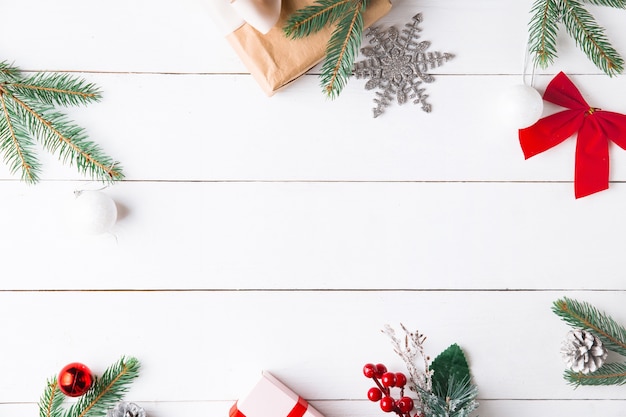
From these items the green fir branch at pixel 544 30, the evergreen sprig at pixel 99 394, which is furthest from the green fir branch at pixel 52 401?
the green fir branch at pixel 544 30

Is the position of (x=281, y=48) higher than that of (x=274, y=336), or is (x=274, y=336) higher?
(x=281, y=48)

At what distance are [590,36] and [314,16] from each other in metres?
0.47

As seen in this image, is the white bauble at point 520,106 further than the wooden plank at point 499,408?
No

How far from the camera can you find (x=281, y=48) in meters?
0.91

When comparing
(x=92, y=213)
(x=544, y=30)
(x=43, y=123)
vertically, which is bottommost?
(x=92, y=213)

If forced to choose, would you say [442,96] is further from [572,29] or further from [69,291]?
[69,291]

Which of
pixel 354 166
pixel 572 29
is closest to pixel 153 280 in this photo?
pixel 354 166

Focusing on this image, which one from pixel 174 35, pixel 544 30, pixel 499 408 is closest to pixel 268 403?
pixel 499 408

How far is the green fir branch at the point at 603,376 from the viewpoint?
3.21 ft

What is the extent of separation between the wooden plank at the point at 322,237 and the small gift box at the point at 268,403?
176 mm

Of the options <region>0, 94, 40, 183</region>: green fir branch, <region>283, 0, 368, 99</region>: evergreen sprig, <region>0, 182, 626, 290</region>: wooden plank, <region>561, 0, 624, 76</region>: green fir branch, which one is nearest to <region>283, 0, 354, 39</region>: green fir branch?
<region>283, 0, 368, 99</region>: evergreen sprig

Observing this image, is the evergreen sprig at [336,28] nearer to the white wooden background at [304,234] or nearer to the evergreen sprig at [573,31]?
the white wooden background at [304,234]

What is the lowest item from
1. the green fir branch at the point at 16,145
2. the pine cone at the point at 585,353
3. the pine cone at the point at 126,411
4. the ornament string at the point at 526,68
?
the pine cone at the point at 126,411

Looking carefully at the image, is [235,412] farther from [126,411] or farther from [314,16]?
[314,16]
